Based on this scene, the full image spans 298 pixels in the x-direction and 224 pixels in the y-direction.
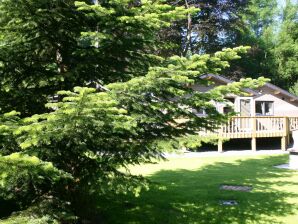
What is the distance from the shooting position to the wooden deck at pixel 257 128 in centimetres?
2049

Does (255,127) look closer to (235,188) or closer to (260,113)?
(260,113)

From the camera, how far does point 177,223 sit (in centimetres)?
738

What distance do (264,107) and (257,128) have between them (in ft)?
19.3

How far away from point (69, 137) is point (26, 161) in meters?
1.11

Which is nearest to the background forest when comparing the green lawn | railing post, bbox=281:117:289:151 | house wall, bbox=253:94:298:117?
the green lawn

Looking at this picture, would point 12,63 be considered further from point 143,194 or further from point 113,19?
point 143,194

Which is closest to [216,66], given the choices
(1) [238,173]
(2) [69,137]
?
(2) [69,137]

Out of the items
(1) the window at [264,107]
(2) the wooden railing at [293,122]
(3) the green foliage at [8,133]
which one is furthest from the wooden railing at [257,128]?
(3) the green foliage at [8,133]

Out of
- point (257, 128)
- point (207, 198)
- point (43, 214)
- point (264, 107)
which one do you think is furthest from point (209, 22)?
point (43, 214)

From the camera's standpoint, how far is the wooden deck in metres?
20.5

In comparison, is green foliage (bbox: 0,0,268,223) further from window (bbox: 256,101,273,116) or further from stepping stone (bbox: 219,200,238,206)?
window (bbox: 256,101,273,116)

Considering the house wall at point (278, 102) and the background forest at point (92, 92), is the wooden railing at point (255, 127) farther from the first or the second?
the background forest at point (92, 92)

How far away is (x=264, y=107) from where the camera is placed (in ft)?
91.4

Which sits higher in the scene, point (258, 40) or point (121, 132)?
point (258, 40)
